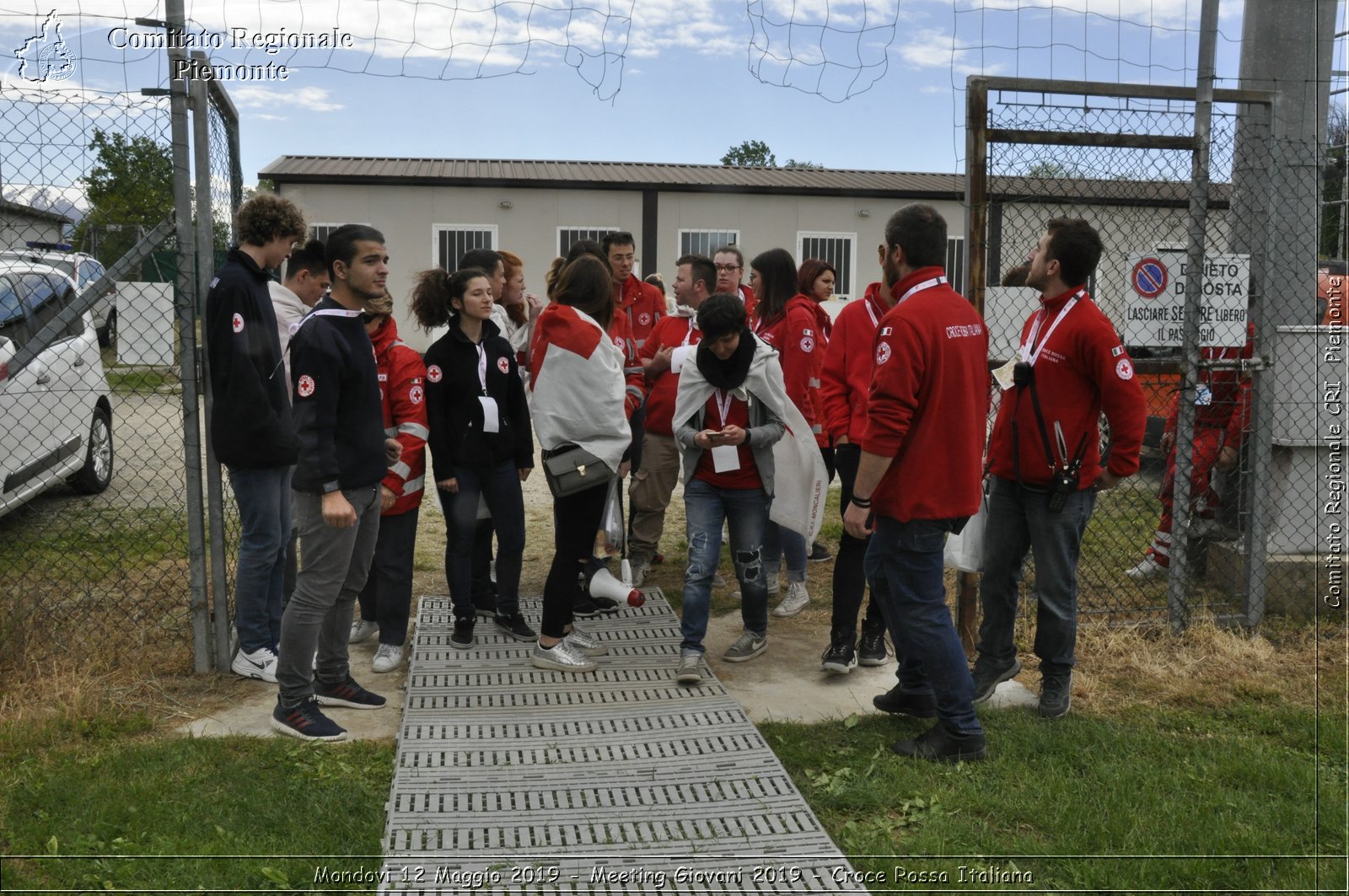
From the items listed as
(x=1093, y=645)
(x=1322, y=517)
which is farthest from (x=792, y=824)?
(x=1322, y=517)

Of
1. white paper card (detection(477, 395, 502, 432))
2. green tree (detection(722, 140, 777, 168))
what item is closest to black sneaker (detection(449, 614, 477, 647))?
white paper card (detection(477, 395, 502, 432))

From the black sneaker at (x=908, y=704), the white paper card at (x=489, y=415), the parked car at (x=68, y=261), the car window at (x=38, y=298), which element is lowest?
the black sneaker at (x=908, y=704)

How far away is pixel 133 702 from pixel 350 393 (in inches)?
66.9

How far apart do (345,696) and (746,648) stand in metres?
1.89

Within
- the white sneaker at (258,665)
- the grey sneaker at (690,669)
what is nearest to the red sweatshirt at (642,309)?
the grey sneaker at (690,669)

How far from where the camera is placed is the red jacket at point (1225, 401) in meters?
5.61

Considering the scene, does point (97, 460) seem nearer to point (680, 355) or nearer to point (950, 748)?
point (680, 355)

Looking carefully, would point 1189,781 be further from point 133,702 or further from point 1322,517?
point 133,702

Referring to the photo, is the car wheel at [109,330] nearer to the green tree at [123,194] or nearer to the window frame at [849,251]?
the green tree at [123,194]

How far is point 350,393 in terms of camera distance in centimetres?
408

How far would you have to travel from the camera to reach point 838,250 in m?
23.6

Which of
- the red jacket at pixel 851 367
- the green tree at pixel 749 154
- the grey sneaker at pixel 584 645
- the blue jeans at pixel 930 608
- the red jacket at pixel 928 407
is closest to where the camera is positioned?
the red jacket at pixel 928 407

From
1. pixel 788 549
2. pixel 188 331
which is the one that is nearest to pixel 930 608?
pixel 788 549

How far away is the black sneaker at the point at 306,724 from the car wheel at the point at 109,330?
1.95m
